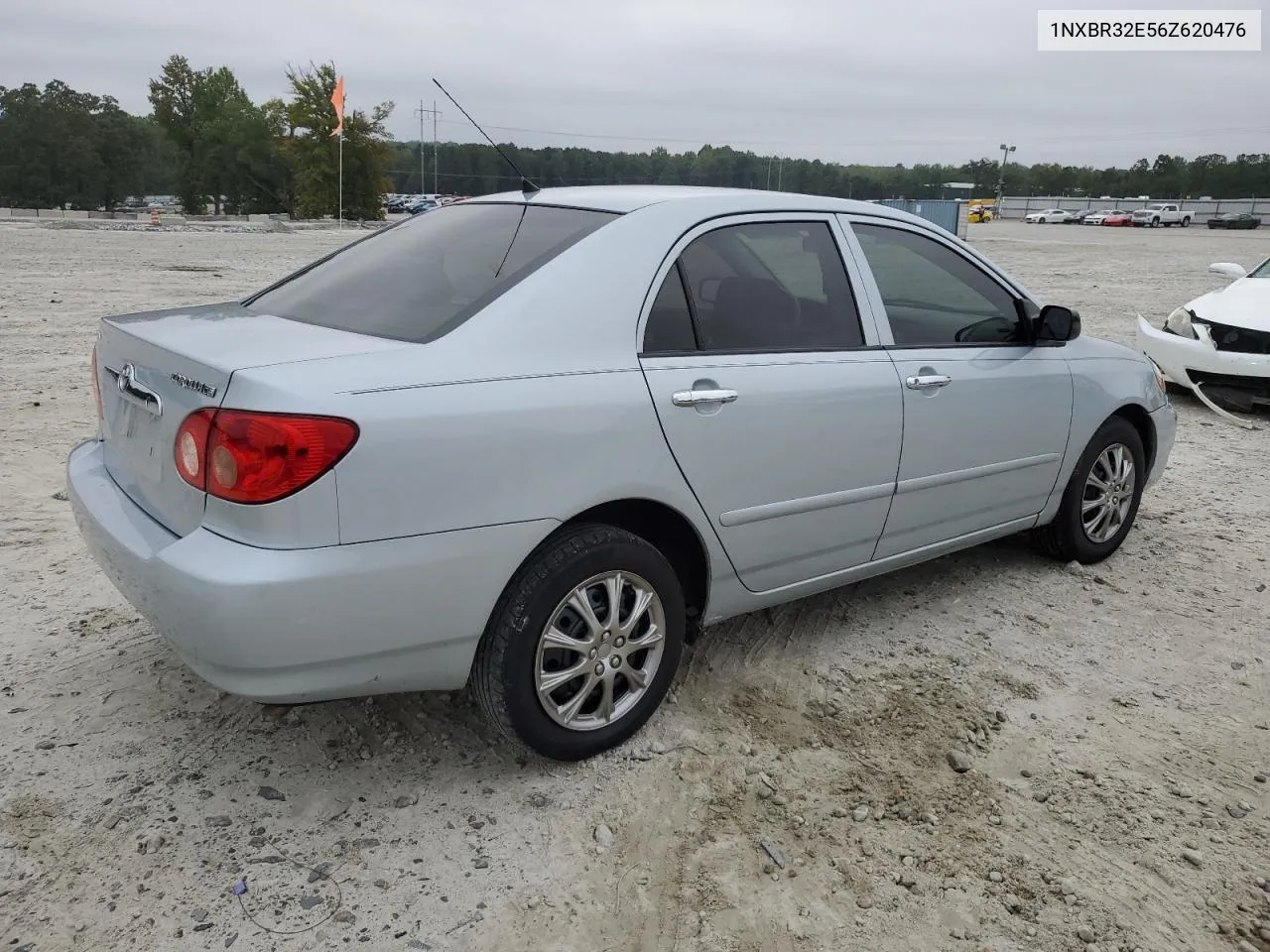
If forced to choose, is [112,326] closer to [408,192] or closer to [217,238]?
[217,238]

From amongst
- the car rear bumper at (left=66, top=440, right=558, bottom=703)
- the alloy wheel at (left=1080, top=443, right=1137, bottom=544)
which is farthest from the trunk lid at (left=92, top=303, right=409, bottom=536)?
the alloy wheel at (left=1080, top=443, right=1137, bottom=544)

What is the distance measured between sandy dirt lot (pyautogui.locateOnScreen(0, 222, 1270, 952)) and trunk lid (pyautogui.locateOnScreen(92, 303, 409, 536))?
815 millimetres

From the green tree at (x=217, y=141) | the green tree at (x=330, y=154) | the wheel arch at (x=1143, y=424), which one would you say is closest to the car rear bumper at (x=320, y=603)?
the wheel arch at (x=1143, y=424)

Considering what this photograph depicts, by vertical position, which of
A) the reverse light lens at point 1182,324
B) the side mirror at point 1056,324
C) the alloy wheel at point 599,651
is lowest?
the alloy wheel at point 599,651

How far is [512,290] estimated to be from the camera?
9.16 ft

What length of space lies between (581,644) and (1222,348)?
297 inches

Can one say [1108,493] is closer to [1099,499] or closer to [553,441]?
[1099,499]

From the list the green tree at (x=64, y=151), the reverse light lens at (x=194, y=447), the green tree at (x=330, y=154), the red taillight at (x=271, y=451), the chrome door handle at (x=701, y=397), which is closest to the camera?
the red taillight at (x=271, y=451)

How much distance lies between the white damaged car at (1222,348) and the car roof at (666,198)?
576 centimetres

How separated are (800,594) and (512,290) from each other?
4.92ft

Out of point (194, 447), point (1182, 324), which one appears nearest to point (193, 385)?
point (194, 447)

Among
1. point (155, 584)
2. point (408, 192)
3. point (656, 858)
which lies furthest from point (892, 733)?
point (408, 192)

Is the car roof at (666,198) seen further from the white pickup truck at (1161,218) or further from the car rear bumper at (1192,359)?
the white pickup truck at (1161,218)

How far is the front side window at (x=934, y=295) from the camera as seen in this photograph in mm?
3719
